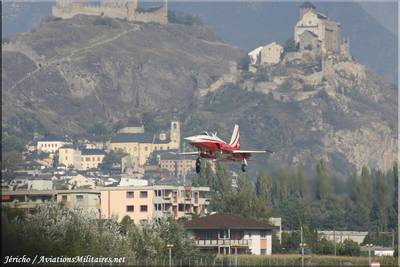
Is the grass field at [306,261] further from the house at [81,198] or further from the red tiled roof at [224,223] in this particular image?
the house at [81,198]

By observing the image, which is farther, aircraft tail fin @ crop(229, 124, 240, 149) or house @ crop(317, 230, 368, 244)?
house @ crop(317, 230, 368, 244)

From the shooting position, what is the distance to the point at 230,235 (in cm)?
14825

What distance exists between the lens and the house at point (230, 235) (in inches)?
5709

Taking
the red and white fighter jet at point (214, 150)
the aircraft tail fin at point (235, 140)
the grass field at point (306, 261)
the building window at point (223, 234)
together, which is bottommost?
the grass field at point (306, 261)

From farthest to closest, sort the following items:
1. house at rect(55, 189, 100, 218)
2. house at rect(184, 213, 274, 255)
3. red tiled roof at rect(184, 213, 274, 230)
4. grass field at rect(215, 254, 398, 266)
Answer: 1. house at rect(55, 189, 100, 218)
2. red tiled roof at rect(184, 213, 274, 230)
3. house at rect(184, 213, 274, 255)
4. grass field at rect(215, 254, 398, 266)

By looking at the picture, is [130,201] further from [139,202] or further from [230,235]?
[230,235]

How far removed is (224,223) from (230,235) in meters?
2.22

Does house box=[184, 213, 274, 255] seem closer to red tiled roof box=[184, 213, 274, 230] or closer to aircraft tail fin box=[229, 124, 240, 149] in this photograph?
red tiled roof box=[184, 213, 274, 230]

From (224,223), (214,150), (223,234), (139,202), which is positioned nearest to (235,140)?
(214,150)

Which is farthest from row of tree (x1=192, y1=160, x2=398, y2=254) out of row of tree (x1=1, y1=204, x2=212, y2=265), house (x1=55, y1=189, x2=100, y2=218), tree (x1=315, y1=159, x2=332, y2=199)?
house (x1=55, y1=189, x2=100, y2=218)

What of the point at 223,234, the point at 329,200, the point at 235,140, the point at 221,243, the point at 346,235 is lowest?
the point at 221,243

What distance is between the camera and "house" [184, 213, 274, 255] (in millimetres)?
145000

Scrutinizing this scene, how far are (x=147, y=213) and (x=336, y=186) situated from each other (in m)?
56.7

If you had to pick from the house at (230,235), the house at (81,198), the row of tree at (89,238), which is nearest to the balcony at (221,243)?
the house at (230,235)
